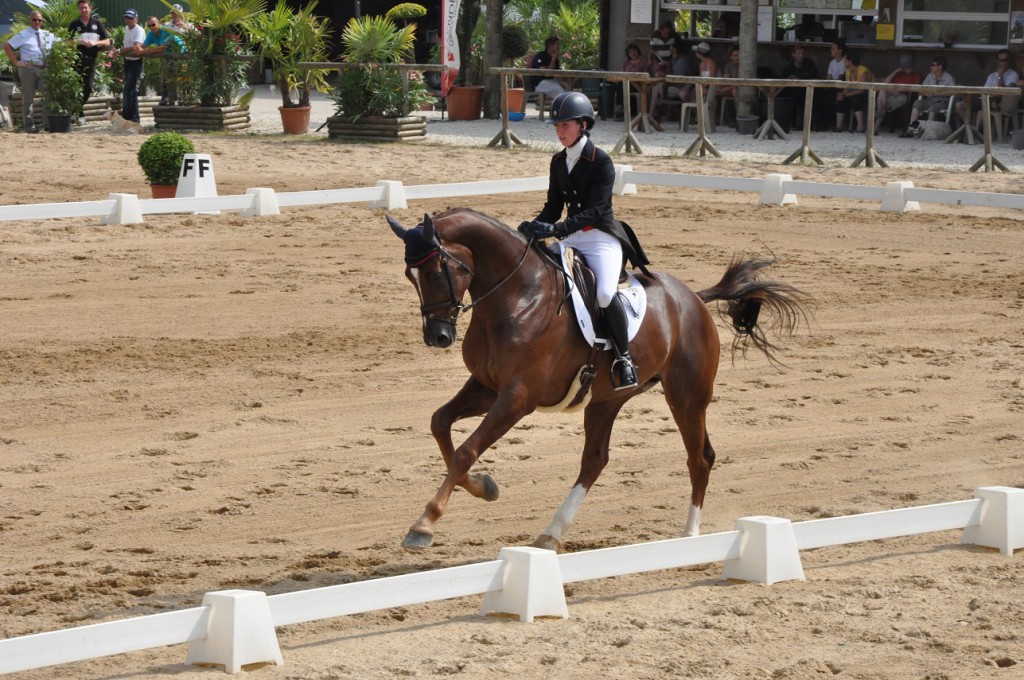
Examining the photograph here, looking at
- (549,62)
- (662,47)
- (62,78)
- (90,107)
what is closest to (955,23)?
(662,47)

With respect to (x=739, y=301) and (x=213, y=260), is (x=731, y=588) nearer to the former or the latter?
(x=739, y=301)

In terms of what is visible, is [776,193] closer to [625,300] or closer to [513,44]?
[625,300]

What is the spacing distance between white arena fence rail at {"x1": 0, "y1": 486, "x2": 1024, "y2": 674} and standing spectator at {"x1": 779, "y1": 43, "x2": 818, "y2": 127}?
18.1 metres

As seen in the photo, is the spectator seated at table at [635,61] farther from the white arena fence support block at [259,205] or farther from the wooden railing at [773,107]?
the white arena fence support block at [259,205]

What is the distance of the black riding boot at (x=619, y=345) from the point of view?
6.63 metres

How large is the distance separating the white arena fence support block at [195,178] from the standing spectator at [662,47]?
11.4 metres

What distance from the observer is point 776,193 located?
1759 centimetres

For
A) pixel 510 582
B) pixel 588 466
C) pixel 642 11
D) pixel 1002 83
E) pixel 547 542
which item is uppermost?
pixel 642 11

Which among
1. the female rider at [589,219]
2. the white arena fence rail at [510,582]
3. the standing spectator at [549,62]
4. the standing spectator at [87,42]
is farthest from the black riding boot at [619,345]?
the standing spectator at [549,62]

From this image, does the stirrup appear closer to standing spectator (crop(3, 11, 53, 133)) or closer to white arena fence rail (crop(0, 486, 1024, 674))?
white arena fence rail (crop(0, 486, 1024, 674))

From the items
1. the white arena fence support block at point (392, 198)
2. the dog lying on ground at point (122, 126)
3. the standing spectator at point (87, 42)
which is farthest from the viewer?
the dog lying on ground at point (122, 126)

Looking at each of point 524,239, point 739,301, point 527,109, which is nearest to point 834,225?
point 739,301

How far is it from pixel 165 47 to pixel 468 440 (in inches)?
779

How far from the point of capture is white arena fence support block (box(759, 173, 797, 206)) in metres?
17.6
